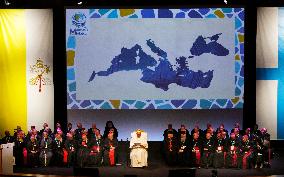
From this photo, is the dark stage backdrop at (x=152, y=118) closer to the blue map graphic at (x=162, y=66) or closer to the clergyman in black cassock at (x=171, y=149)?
the blue map graphic at (x=162, y=66)

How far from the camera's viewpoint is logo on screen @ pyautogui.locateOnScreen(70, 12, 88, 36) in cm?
1580

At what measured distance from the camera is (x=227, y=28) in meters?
15.9

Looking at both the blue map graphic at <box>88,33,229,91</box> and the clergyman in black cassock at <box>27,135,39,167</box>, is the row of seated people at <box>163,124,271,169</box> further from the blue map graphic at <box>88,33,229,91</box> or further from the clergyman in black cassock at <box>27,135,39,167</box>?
the clergyman in black cassock at <box>27,135,39,167</box>

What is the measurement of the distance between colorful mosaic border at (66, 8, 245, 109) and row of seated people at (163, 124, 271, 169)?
1.76 metres

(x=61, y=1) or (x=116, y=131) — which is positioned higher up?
(x=61, y=1)

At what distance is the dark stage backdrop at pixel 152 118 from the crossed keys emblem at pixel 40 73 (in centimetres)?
118

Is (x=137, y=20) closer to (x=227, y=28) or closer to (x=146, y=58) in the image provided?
(x=146, y=58)

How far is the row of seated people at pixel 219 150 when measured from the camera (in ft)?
44.8

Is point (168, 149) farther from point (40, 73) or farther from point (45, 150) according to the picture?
point (40, 73)

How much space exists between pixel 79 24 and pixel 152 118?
363 centimetres

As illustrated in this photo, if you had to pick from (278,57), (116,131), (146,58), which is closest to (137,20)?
(146,58)

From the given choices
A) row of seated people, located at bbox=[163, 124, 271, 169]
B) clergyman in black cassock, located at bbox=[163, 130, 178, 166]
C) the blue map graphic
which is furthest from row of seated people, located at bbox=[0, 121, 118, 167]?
the blue map graphic

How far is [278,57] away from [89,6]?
19.6ft

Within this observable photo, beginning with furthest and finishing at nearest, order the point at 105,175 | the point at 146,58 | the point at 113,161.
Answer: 1. the point at 146,58
2. the point at 113,161
3. the point at 105,175
